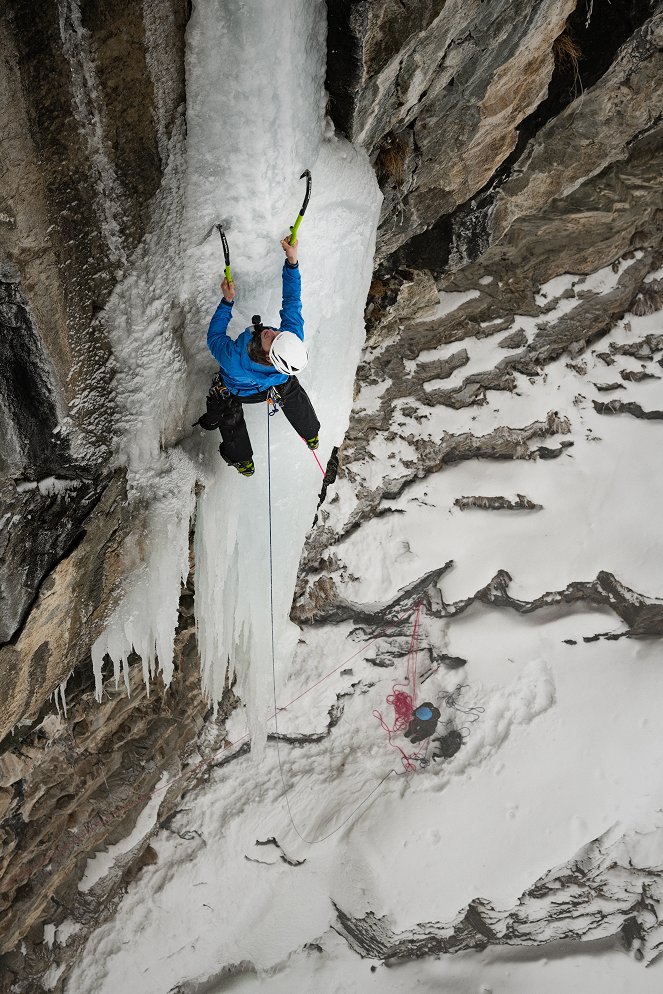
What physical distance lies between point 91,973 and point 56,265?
22.1ft

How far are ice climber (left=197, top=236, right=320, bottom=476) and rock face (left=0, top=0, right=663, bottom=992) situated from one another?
51 centimetres

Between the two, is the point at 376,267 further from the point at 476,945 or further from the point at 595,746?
the point at 476,945

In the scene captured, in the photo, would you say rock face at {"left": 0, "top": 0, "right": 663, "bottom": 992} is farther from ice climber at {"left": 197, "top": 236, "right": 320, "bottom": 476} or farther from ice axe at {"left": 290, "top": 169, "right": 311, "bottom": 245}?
ice climber at {"left": 197, "top": 236, "right": 320, "bottom": 476}

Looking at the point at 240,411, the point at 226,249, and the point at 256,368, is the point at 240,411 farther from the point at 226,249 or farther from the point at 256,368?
the point at 226,249

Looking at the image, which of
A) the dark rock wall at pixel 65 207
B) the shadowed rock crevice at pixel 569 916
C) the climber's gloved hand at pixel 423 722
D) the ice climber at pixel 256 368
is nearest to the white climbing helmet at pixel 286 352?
the ice climber at pixel 256 368

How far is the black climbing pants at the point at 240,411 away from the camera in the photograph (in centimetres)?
336

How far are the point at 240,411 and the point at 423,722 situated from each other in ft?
14.1

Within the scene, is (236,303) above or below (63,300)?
below

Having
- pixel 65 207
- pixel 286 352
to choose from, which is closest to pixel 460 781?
pixel 286 352

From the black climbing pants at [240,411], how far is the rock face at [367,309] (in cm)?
52

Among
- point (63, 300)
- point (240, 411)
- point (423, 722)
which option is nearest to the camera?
point (63, 300)

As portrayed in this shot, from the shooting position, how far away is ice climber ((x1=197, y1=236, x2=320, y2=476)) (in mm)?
2945

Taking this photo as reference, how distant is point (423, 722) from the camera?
6.57 m

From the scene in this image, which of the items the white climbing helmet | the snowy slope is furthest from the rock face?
the white climbing helmet
